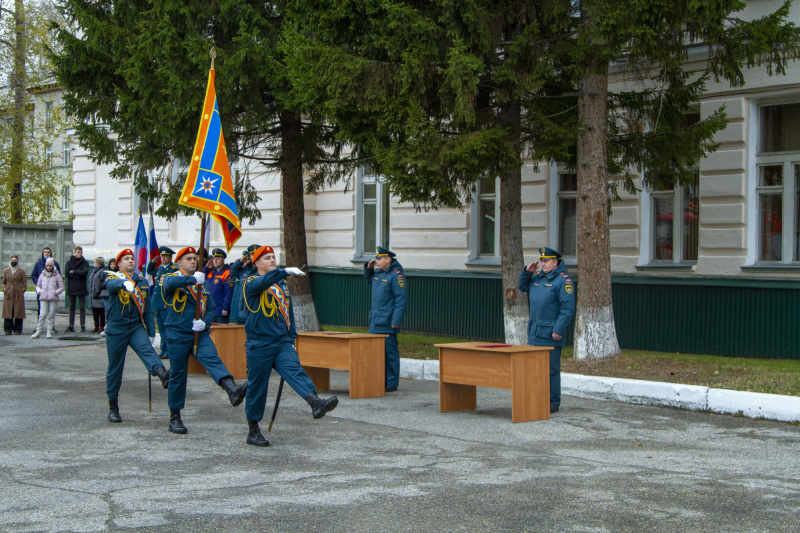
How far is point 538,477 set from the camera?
712 centimetres

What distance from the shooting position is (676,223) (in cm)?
1596

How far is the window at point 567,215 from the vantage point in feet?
57.5

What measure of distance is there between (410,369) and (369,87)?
14.1 feet

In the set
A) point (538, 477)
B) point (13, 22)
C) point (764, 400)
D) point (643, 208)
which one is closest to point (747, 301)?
point (643, 208)

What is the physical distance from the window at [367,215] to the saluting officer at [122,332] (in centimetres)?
1173

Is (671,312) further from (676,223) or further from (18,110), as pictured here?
(18,110)

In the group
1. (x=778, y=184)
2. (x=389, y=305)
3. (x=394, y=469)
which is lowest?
(x=394, y=469)

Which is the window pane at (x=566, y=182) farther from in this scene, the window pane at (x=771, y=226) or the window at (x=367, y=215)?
the window at (x=367, y=215)

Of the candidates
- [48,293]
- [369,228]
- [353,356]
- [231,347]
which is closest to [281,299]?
[353,356]

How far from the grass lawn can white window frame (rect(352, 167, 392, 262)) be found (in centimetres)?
→ 799

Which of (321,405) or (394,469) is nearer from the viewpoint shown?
(394,469)

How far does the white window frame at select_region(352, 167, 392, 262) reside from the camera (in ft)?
70.1

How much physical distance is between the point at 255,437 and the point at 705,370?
6.54m

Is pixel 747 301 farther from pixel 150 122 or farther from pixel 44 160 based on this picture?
pixel 44 160
